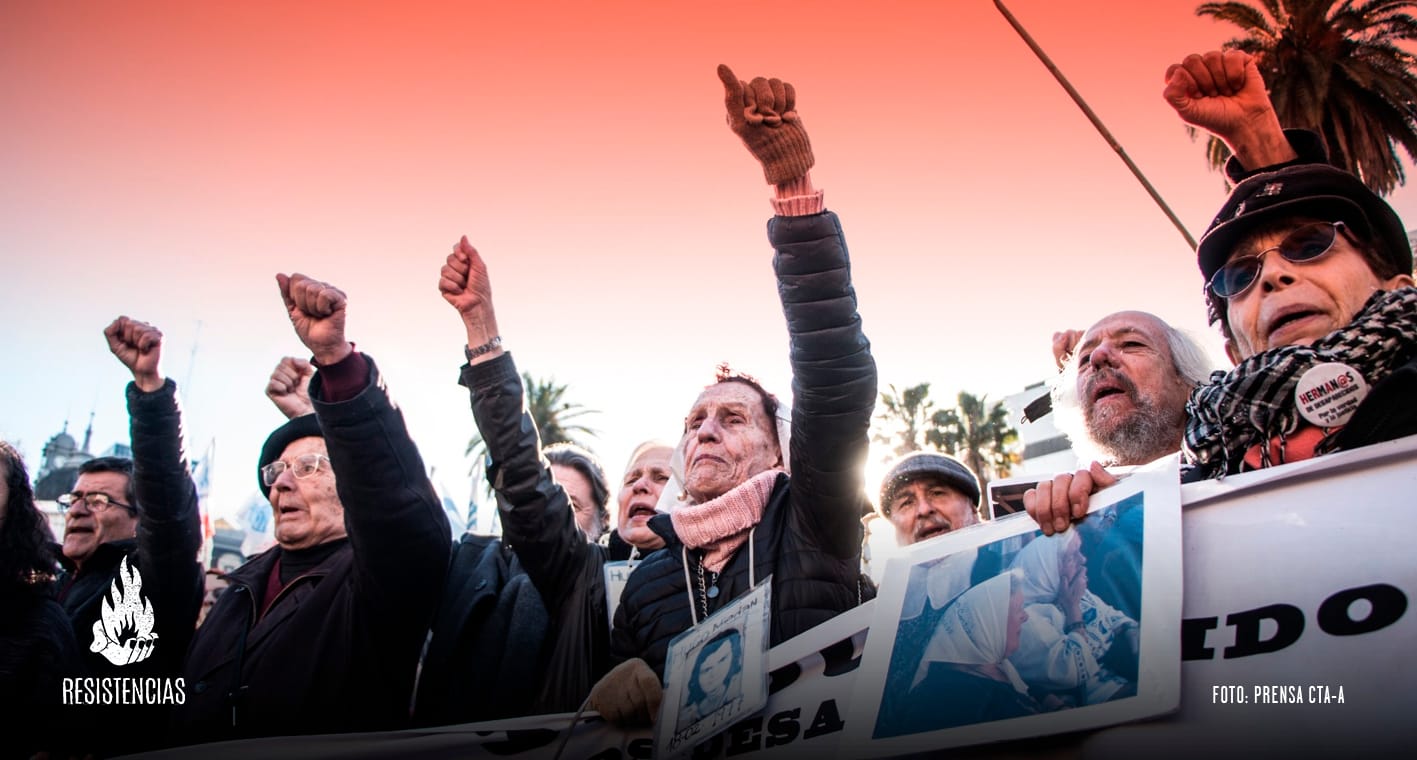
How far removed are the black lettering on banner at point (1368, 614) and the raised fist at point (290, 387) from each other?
3964mm

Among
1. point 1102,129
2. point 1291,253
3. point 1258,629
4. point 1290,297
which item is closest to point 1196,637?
point 1258,629

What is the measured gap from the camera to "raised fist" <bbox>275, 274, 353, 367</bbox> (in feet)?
9.18

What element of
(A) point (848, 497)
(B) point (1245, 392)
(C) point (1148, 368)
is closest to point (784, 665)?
(A) point (848, 497)

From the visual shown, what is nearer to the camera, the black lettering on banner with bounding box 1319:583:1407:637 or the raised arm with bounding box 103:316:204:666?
the black lettering on banner with bounding box 1319:583:1407:637

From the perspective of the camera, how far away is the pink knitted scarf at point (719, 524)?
257 cm

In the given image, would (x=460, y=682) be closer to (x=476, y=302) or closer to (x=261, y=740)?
(x=261, y=740)

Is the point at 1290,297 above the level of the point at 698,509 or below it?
above

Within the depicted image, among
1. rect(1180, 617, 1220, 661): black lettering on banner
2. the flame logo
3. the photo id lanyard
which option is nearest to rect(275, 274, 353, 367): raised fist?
the photo id lanyard

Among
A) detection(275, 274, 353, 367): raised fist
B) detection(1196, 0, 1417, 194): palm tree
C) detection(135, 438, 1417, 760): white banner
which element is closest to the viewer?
detection(135, 438, 1417, 760): white banner

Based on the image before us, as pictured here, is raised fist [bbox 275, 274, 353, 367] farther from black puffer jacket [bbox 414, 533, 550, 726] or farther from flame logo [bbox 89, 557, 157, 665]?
flame logo [bbox 89, 557, 157, 665]

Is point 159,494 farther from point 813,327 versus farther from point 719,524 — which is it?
point 813,327

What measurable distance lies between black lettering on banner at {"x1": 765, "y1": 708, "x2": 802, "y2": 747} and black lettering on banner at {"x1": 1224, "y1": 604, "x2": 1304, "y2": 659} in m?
0.86

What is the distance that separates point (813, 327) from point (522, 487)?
128cm

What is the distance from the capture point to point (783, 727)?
173 centimetres
